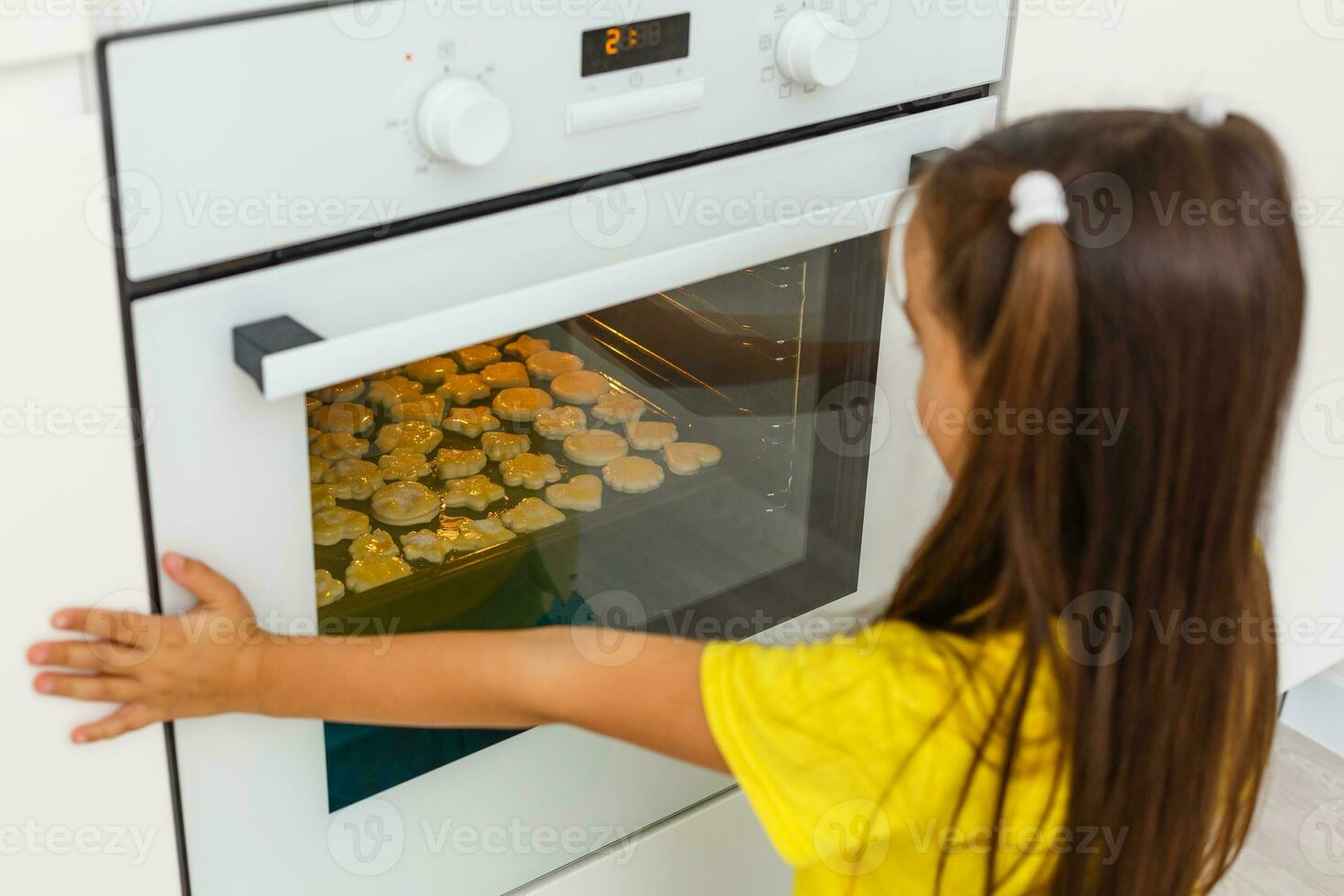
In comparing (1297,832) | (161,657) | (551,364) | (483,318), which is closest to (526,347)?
(551,364)

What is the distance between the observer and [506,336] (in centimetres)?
89

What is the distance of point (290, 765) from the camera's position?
33.9 inches

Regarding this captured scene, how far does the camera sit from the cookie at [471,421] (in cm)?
103

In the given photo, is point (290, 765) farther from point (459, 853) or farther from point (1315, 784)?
point (1315, 784)

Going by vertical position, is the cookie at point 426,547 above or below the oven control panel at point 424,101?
below

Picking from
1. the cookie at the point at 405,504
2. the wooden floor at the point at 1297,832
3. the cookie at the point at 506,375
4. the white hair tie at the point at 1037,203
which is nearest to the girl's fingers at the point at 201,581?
the cookie at the point at 405,504

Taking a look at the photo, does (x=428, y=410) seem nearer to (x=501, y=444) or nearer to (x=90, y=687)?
(x=501, y=444)

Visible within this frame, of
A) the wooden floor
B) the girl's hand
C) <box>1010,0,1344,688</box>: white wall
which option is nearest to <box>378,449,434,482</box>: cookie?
the girl's hand

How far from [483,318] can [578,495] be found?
0.28m

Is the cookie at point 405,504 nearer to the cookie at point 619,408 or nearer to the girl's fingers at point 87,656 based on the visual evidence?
the cookie at point 619,408

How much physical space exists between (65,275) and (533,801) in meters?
0.50

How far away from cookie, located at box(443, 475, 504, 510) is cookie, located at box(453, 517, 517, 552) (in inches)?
0.5

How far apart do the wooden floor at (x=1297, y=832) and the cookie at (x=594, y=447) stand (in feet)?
2.70

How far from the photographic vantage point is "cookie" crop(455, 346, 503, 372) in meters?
1.02
